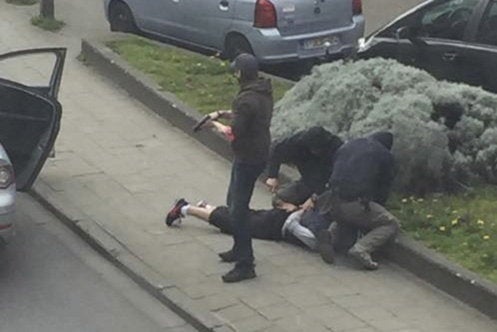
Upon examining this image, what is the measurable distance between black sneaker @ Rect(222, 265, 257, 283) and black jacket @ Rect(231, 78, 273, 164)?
2.65 ft

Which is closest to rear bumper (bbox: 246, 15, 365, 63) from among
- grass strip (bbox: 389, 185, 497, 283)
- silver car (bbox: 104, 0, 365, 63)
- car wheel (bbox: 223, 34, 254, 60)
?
silver car (bbox: 104, 0, 365, 63)

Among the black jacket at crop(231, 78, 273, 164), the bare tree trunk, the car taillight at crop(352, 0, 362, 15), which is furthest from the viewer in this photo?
the bare tree trunk

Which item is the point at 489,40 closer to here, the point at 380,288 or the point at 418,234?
the point at 418,234

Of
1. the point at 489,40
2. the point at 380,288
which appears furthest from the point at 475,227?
the point at 489,40

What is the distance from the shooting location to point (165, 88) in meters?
14.3

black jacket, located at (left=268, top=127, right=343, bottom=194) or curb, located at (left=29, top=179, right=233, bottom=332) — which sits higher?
black jacket, located at (left=268, top=127, right=343, bottom=194)

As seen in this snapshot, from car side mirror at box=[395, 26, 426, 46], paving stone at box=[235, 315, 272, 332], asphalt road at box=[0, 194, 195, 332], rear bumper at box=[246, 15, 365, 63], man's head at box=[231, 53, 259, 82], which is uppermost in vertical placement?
man's head at box=[231, 53, 259, 82]

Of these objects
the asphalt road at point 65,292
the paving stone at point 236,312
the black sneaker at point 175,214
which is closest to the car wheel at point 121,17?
the asphalt road at point 65,292

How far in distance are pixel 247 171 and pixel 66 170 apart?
10.4 ft

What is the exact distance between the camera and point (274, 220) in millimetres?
10352

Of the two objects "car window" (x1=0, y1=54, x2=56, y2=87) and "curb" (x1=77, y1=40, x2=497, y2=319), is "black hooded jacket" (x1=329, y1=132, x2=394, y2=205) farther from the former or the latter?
"car window" (x1=0, y1=54, x2=56, y2=87)

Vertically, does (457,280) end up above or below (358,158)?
below

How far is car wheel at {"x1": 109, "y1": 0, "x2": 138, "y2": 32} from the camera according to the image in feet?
57.4

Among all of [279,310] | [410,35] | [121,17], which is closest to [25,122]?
[279,310]
